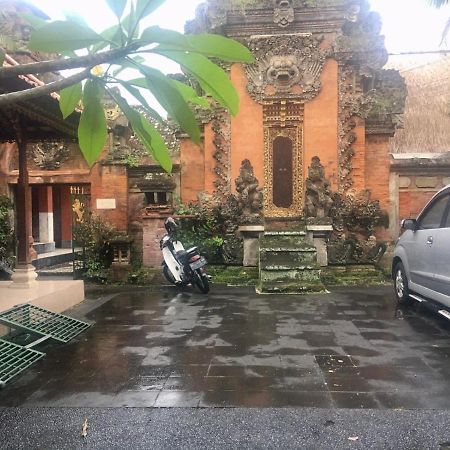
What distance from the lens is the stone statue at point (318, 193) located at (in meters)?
9.81

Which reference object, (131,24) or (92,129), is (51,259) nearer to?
(92,129)

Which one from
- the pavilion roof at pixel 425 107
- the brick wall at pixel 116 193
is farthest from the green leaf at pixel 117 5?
the pavilion roof at pixel 425 107

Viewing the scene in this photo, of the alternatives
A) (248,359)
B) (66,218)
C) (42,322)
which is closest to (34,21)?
(248,359)

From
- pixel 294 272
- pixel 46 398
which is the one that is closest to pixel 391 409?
pixel 46 398

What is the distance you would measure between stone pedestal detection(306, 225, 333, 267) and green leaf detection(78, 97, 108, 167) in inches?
345

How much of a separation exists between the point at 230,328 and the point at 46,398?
261cm

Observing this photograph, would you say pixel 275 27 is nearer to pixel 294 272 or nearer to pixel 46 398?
pixel 294 272

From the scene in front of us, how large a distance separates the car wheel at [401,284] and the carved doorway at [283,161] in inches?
143

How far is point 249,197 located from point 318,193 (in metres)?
1.41

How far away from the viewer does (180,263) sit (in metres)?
8.66

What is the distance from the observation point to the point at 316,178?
32.3ft

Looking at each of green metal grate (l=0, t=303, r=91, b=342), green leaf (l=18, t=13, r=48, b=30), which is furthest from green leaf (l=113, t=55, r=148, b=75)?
green metal grate (l=0, t=303, r=91, b=342)

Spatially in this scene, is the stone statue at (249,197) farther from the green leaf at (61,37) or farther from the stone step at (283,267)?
the green leaf at (61,37)

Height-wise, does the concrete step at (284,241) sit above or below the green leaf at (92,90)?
below
